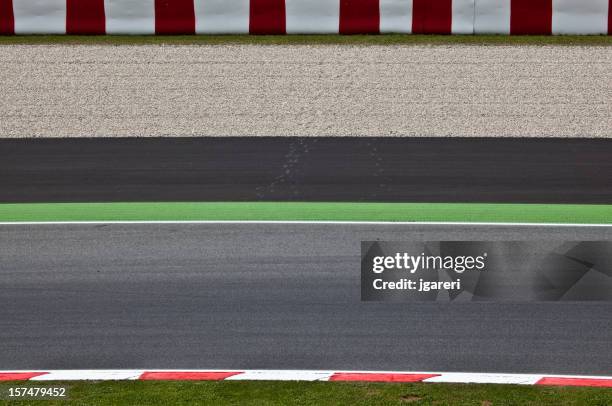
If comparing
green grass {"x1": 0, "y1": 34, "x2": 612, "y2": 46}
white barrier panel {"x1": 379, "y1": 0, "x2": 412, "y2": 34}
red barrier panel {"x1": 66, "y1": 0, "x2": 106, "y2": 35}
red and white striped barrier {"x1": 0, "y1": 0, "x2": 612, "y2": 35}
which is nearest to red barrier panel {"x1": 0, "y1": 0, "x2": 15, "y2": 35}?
red and white striped barrier {"x1": 0, "y1": 0, "x2": 612, "y2": 35}

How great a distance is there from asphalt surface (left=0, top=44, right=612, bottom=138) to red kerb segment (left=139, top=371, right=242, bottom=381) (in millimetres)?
7855

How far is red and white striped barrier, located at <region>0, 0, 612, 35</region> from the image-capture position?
690 inches

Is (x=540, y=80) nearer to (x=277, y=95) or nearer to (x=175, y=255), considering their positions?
(x=277, y=95)

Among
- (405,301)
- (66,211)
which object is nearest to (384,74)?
(66,211)

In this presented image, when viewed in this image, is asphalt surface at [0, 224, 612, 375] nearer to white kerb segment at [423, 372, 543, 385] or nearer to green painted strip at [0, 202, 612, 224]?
white kerb segment at [423, 372, 543, 385]

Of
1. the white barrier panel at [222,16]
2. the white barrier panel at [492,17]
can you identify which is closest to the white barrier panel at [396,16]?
the white barrier panel at [492,17]

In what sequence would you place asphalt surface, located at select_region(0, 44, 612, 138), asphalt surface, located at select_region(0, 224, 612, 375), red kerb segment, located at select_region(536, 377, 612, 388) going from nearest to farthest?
red kerb segment, located at select_region(536, 377, 612, 388) → asphalt surface, located at select_region(0, 224, 612, 375) → asphalt surface, located at select_region(0, 44, 612, 138)

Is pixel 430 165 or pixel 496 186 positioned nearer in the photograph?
pixel 496 186

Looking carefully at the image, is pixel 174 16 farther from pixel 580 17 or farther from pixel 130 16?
pixel 580 17

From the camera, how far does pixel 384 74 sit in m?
16.2

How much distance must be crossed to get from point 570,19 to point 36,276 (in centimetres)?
1135

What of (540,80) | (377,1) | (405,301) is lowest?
(405,301)

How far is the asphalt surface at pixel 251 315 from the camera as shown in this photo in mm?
7129

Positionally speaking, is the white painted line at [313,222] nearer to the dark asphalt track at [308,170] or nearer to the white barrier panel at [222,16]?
the dark asphalt track at [308,170]
